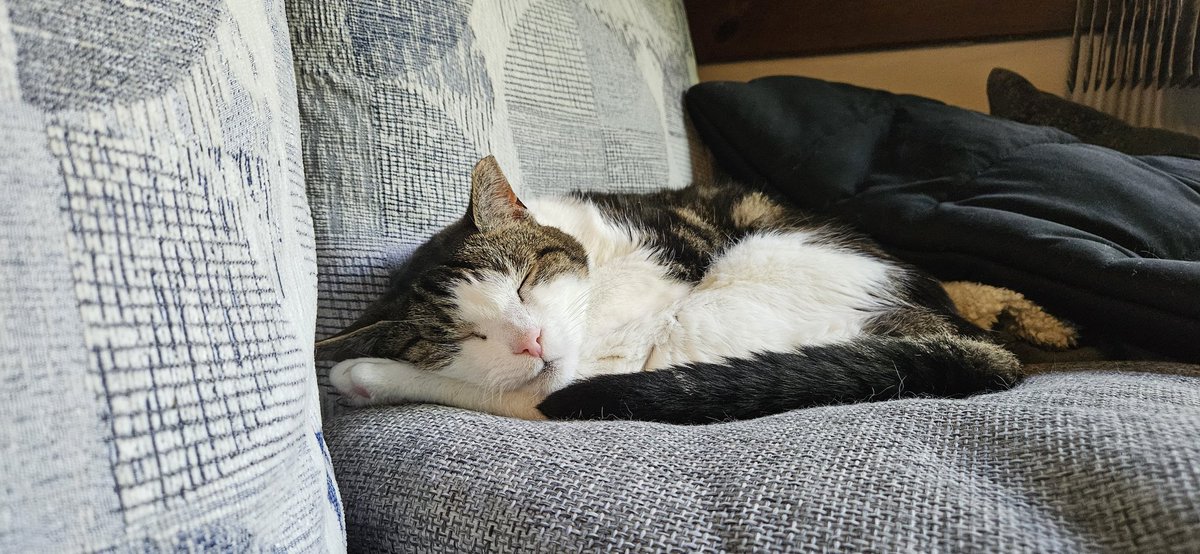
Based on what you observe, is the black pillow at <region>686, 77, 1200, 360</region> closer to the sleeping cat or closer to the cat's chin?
the sleeping cat

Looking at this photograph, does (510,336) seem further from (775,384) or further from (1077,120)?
(1077,120)

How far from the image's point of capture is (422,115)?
1.01 meters

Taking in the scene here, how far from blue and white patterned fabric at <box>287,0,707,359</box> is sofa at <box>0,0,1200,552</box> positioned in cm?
23

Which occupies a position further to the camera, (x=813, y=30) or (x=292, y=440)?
(x=813, y=30)

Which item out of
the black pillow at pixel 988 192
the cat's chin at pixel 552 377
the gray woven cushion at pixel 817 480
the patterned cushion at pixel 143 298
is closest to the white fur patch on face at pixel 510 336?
the cat's chin at pixel 552 377

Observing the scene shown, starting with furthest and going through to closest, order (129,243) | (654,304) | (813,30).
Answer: (813,30) < (654,304) < (129,243)

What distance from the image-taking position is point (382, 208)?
981 mm

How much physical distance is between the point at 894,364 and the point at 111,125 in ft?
2.49

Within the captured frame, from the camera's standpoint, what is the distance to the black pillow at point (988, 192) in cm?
88

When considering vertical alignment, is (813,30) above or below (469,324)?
above

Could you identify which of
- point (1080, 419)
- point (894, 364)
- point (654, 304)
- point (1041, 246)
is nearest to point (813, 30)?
point (1041, 246)

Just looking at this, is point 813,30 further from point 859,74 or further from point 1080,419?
point 1080,419

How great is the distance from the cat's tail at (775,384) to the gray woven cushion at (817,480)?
5cm

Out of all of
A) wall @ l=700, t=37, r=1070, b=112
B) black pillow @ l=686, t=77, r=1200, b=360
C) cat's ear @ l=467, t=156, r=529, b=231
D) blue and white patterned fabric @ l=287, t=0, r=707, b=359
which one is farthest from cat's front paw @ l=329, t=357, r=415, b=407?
wall @ l=700, t=37, r=1070, b=112
